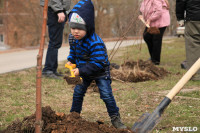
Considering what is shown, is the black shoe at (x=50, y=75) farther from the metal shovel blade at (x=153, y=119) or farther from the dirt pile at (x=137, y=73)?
the metal shovel blade at (x=153, y=119)

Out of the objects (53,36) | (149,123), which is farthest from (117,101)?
(53,36)

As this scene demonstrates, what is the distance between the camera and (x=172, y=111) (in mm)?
3635

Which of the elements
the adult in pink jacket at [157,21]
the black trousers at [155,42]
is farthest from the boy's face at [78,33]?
the black trousers at [155,42]

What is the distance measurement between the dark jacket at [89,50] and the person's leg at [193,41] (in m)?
2.87

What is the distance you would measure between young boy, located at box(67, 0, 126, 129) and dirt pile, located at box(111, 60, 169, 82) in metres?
2.54

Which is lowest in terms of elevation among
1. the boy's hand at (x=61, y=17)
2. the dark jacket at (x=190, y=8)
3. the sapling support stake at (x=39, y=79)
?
the sapling support stake at (x=39, y=79)

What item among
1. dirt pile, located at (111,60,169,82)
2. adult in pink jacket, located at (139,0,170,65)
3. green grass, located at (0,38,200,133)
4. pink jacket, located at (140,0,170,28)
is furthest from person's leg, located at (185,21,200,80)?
adult in pink jacket, located at (139,0,170,65)

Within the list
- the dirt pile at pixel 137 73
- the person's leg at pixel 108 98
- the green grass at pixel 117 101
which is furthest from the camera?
the dirt pile at pixel 137 73

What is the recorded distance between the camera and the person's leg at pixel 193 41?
212 inches

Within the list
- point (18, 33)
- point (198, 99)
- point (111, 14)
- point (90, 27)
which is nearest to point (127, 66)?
point (198, 99)

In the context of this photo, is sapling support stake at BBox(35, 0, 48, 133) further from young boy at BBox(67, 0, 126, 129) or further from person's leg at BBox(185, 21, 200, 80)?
person's leg at BBox(185, 21, 200, 80)

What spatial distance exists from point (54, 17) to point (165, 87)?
90.5 inches

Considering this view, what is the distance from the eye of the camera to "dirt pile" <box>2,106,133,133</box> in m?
2.59

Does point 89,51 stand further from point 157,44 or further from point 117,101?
point 157,44
